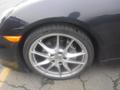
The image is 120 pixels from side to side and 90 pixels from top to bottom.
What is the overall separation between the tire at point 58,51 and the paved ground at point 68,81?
0.12 meters

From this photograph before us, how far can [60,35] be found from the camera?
244 cm

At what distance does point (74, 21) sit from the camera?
228 centimetres

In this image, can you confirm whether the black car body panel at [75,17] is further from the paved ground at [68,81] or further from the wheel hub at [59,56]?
the paved ground at [68,81]

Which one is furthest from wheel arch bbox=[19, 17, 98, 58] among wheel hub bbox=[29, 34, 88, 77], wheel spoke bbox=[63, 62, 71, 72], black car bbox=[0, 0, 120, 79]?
wheel spoke bbox=[63, 62, 71, 72]

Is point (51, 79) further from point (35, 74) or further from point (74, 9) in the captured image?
point (74, 9)

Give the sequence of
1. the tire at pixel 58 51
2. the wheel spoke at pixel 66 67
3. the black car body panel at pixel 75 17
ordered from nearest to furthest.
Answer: the black car body panel at pixel 75 17 < the tire at pixel 58 51 < the wheel spoke at pixel 66 67

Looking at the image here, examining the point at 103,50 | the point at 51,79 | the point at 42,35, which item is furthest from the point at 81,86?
the point at 42,35

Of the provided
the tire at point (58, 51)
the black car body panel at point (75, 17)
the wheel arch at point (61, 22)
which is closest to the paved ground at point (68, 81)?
the tire at point (58, 51)

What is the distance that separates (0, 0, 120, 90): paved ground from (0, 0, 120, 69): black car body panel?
16.6 inches

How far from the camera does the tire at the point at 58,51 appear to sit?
239 centimetres

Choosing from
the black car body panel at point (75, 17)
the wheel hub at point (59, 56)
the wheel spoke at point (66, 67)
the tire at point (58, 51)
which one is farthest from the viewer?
the wheel spoke at point (66, 67)

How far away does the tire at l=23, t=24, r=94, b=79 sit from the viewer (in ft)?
7.86

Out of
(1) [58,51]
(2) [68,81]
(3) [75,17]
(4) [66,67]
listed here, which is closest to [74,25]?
(3) [75,17]

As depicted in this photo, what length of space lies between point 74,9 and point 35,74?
119 centimetres
